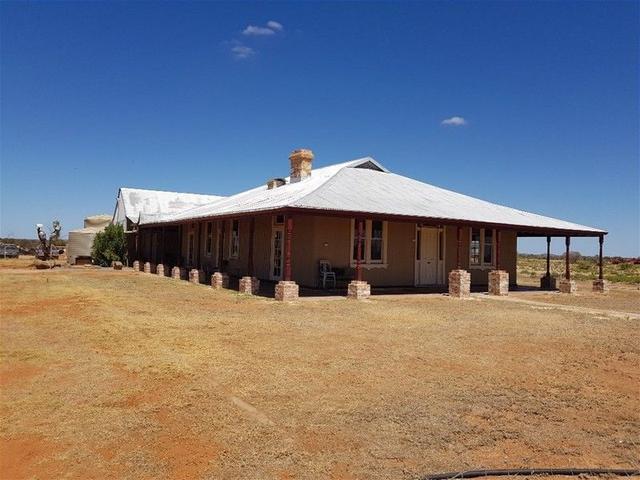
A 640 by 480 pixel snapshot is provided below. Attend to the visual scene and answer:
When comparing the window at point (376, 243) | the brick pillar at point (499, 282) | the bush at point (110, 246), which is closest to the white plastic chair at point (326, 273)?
the window at point (376, 243)

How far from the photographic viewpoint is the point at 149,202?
120 ft

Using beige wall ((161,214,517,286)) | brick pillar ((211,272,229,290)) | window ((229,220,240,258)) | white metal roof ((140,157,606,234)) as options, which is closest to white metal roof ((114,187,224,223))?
window ((229,220,240,258))

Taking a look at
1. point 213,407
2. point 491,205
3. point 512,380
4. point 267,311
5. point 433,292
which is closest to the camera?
point 213,407

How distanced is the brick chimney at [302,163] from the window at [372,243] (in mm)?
5543

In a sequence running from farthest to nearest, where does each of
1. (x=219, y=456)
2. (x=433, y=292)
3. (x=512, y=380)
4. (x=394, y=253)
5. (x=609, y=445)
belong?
(x=394, y=253) → (x=433, y=292) → (x=512, y=380) → (x=609, y=445) → (x=219, y=456)

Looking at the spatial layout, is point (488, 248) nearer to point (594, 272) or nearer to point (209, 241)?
point (209, 241)

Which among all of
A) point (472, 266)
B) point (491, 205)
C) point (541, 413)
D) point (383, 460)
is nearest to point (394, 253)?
point (472, 266)

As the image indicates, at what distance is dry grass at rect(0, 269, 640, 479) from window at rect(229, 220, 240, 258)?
1182cm

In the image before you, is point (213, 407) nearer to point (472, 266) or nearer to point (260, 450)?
point (260, 450)

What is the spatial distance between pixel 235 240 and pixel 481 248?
→ 417 inches

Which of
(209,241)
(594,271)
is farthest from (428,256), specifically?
(594,271)

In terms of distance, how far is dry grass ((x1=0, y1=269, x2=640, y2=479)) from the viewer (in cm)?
→ 378

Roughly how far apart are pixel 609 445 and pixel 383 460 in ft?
6.57

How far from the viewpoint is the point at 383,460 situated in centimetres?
377
